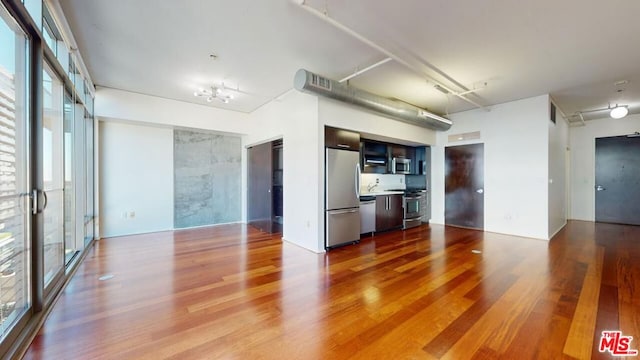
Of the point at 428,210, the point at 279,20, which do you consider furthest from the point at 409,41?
the point at 428,210

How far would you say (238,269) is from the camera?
3.40 meters

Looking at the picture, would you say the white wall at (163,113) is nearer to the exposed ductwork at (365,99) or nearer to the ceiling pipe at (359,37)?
the exposed ductwork at (365,99)

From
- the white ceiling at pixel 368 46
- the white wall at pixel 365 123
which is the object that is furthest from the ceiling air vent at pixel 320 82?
the white wall at pixel 365 123

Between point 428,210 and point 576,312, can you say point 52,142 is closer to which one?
point 576,312

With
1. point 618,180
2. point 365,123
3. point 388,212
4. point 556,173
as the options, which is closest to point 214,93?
point 365,123

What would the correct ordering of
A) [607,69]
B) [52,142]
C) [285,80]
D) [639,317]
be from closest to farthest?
[639,317] < [52,142] < [607,69] < [285,80]

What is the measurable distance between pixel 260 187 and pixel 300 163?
1.77 meters

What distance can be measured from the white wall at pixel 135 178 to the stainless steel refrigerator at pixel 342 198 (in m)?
3.84

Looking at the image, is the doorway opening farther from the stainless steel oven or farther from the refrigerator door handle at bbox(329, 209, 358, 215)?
the stainless steel oven

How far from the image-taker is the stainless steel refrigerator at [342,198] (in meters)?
4.39

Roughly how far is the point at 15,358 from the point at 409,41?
14.4 feet

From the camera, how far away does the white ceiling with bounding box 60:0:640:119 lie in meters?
2.54

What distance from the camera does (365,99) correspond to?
14.7ft

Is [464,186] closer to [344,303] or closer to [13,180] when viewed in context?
[344,303]
